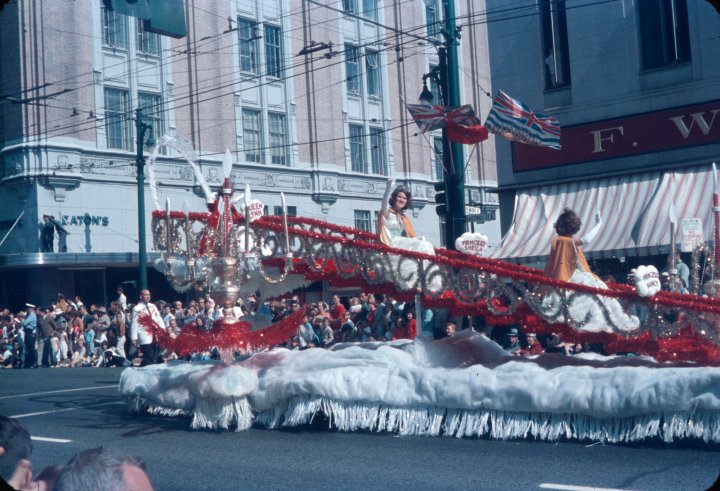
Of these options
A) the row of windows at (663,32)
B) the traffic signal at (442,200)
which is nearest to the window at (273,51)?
the row of windows at (663,32)

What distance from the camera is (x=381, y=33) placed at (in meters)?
22.7

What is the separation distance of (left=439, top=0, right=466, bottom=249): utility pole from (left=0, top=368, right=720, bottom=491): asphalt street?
230 inches

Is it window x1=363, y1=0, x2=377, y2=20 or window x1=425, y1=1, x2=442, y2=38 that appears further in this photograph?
window x1=363, y1=0, x2=377, y2=20

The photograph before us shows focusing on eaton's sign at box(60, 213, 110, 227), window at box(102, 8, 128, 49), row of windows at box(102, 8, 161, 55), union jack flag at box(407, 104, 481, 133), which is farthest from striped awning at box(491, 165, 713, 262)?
eaton's sign at box(60, 213, 110, 227)

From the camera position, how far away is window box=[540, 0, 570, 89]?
664 inches

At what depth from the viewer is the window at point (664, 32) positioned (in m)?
15.2

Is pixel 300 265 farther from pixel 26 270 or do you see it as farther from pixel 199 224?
pixel 26 270

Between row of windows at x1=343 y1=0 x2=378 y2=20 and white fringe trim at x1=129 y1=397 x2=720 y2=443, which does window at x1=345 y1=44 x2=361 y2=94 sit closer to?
row of windows at x1=343 y1=0 x2=378 y2=20

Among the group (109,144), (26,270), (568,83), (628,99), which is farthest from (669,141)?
(26,270)

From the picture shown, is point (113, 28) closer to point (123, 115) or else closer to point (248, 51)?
point (123, 115)

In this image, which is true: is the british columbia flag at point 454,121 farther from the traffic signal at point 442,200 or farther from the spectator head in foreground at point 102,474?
the spectator head in foreground at point 102,474

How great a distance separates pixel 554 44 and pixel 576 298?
1098cm

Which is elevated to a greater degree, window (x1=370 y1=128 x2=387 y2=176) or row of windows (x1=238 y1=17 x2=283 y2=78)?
row of windows (x1=238 y1=17 x2=283 y2=78)

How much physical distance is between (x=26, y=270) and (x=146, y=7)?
54.4ft
